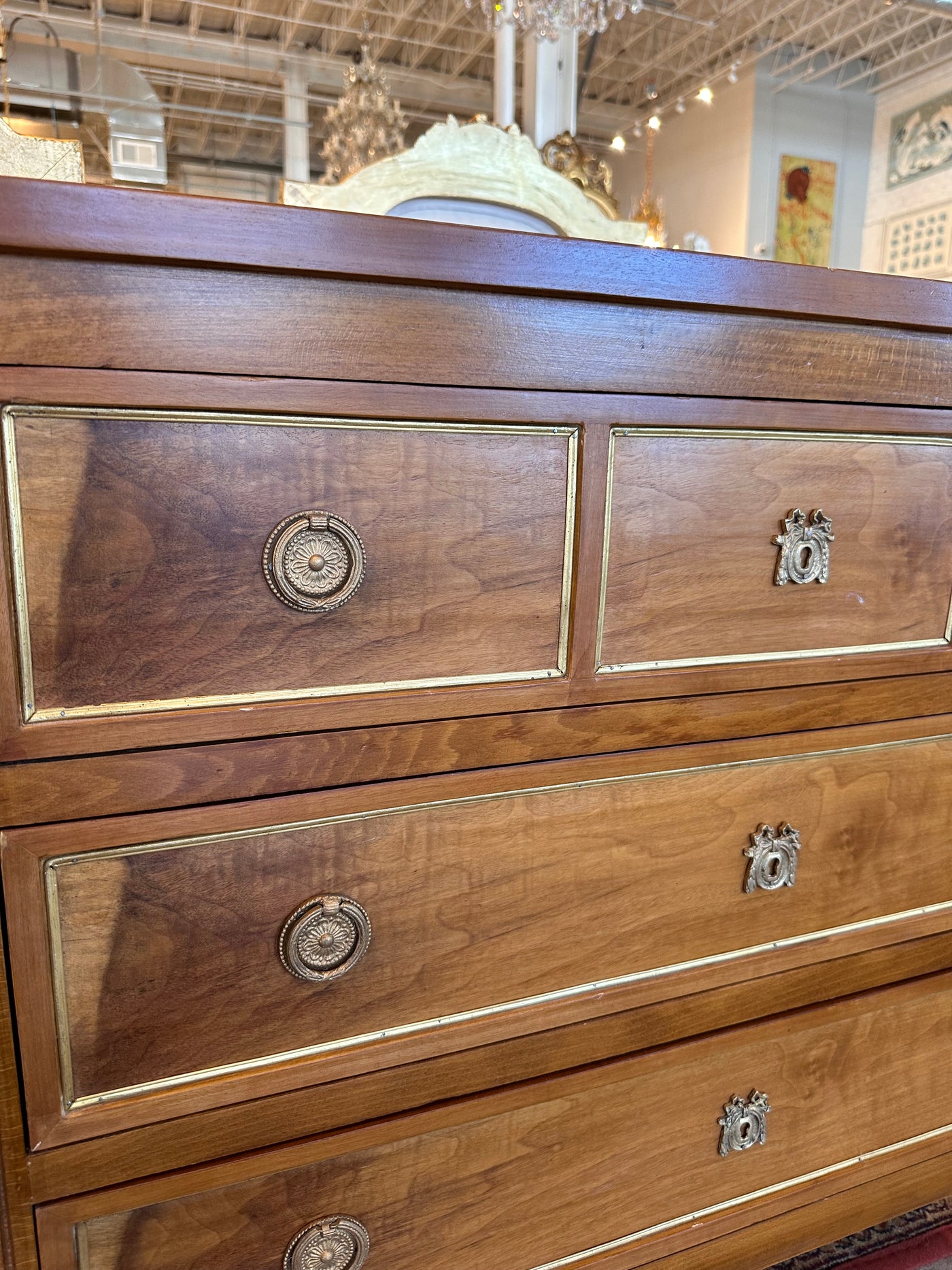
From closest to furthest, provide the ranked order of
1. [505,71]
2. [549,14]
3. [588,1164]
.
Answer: [588,1164], [549,14], [505,71]

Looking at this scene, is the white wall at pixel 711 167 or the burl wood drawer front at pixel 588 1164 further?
the white wall at pixel 711 167

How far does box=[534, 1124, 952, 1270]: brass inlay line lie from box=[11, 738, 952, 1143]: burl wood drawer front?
218 millimetres

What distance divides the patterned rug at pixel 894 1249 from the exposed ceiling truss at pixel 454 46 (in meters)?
5.22

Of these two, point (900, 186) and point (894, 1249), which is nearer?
point (894, 1249)

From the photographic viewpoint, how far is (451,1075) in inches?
24.3

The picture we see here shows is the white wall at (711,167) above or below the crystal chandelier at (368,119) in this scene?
above

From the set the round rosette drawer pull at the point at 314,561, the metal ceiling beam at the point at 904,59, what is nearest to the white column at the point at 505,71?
the round rosette drawer pull at the point at 314,561

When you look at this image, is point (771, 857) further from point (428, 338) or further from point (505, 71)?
point (505, 71)

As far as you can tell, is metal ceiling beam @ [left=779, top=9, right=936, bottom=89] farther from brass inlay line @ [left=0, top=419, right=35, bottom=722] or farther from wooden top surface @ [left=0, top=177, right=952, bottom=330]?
brass inlay line @ [left=0, top=419, right=35, bottom=722]

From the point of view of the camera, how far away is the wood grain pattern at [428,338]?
450 millimetres

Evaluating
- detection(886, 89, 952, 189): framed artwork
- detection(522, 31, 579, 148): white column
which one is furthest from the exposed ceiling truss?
detection(522, 31, 579, 148): white column

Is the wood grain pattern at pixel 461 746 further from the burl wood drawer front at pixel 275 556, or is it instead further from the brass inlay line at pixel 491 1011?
the brass inlay line at pixel 491 1011

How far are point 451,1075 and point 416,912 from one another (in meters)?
0.13

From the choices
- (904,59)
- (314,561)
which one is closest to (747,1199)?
(314,561)
